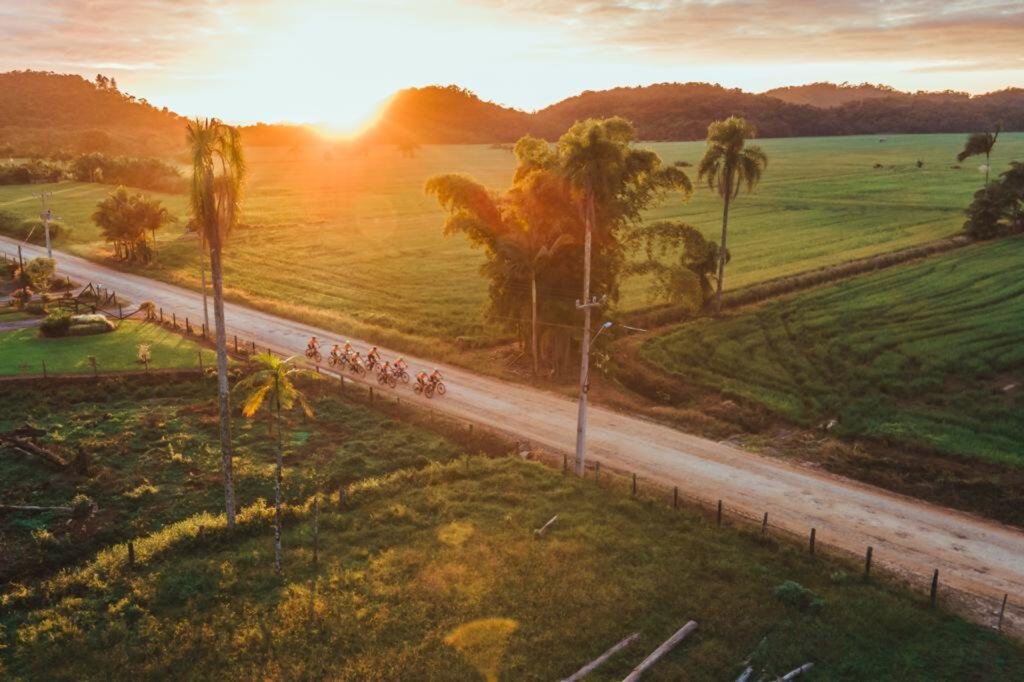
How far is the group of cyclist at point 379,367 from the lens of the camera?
39.6m

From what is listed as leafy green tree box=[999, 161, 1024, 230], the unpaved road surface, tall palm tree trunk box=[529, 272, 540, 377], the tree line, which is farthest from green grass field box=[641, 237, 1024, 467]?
leafy green tree box=[999, 161, 1024, 230]

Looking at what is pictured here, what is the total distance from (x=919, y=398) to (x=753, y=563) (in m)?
20.6

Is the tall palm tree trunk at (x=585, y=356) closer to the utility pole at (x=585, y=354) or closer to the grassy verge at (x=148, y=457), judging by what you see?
the utility pole at (x=585, y=354)

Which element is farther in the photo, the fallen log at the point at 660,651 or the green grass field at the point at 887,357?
the green grass field at the point at 887,357

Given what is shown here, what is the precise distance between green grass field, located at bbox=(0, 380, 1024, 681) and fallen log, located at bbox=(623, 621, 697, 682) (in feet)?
0.66

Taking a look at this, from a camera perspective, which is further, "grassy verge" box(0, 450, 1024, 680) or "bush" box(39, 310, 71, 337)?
"bush" box(39, 310, 71, 337)

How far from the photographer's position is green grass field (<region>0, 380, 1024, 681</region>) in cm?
1858

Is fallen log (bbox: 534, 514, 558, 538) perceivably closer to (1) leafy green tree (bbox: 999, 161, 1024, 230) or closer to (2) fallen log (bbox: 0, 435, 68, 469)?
(2) fallen log (bbox: 0, 435, 68, 469)

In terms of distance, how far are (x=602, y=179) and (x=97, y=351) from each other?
111 feet

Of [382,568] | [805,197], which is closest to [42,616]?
[382,568]

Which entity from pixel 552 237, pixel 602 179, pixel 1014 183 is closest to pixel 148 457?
pixel 602 179

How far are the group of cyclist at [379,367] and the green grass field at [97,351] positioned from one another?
685 cm

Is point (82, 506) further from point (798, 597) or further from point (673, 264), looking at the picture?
point (673, 264)

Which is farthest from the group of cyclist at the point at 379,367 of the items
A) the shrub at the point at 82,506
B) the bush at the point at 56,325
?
the bush at the point at 56,325
